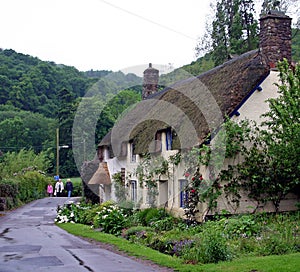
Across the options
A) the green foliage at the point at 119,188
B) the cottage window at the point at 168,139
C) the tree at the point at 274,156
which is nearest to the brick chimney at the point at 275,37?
the tree at the point at 274,156

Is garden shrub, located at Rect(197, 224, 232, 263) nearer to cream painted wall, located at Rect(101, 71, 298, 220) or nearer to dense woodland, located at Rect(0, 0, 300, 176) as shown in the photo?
cream painted wall, located at Rect(101, 71, 298, 220)

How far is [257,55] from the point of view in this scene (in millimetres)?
20281

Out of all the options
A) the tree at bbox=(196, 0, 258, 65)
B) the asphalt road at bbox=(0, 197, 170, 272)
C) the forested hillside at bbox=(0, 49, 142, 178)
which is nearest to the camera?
the asphalt road at bbox=(0, 197, 170, 272)

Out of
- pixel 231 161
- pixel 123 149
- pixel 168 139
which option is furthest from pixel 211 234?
pixel 123 149

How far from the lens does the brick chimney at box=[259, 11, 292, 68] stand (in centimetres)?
1988

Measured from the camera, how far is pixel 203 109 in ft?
66.3

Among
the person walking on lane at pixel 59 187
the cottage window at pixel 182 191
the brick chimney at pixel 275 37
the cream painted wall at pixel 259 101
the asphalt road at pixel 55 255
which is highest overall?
the brick chimney at pixel 275 37

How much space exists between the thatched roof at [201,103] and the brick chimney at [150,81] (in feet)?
25.0

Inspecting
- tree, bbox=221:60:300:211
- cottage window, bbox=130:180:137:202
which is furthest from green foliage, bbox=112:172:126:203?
tree, bbox=221:60:300:211

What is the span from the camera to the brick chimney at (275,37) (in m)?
19.9

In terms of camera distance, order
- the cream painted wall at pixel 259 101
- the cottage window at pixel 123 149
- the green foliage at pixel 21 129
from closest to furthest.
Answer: the cream painted wall at pixel 259 101
the cottage window at pixel 123 149
the green foliage at pixel 21 129

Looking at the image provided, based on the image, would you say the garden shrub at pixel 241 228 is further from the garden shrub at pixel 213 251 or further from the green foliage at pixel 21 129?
the green foliage at pixel 21 129

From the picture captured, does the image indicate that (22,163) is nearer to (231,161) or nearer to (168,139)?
(168,139)

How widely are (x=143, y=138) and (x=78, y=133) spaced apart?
4582 cm
